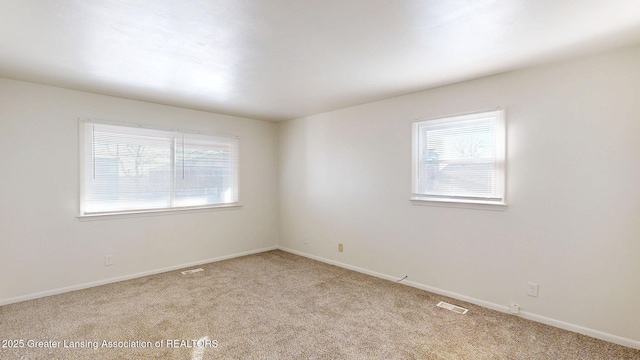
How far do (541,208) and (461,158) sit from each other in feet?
2.88

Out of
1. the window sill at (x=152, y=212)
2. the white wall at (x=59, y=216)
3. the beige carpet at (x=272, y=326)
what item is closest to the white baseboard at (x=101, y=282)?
the white wall at (x=59, y=216)

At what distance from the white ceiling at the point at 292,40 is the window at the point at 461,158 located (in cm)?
48

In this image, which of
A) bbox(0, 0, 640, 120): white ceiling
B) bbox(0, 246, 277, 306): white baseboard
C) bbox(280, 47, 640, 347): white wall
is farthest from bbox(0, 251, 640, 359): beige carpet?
bbox(0, 0, 640, 120): white ceiling

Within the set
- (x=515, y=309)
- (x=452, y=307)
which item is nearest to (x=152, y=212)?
(x=452, y=307)

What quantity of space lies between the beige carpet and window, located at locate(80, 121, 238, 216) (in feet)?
3.63

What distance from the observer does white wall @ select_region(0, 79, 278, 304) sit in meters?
3.23

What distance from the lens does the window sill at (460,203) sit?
3059 mm

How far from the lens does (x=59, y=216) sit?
351 cm

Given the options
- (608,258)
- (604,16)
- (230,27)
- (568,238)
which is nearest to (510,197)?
(568,238)

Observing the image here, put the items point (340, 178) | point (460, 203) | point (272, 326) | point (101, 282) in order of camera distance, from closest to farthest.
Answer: point (272, 326) → point (460, 203) → point (101, 282) → point (340, 178)

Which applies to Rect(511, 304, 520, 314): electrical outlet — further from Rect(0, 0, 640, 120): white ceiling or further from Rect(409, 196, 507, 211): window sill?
Rect(0, 0, 640, 120): white ceiling

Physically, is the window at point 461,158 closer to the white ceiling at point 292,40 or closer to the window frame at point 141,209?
the white ceiling at point 292,40

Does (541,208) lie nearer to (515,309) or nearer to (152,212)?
(515,309)

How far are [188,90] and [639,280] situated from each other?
4558mm
